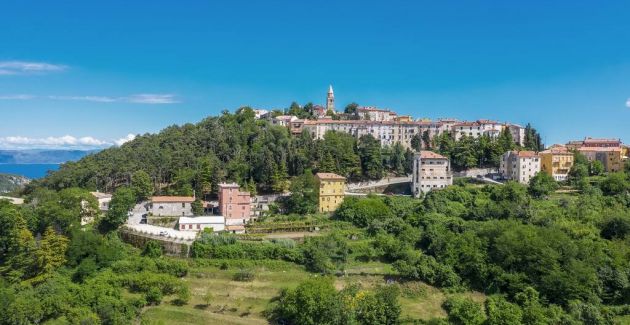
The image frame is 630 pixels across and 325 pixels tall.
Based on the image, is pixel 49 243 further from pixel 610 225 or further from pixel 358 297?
pixel 610 225

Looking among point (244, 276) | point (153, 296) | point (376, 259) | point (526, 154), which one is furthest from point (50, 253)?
point (526, 154)

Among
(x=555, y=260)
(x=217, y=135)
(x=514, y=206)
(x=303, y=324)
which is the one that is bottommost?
(x=303, y=324)

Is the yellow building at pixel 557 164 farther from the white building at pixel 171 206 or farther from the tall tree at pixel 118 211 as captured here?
the tall tree at pixel 118 211

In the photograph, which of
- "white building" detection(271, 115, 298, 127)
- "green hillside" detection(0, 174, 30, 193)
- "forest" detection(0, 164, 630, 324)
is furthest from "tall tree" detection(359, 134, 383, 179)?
"green hillside" detection(0, 174, 30, 193)

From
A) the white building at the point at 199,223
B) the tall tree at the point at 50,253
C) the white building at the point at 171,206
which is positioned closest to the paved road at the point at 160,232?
the white building at the point at 199,223

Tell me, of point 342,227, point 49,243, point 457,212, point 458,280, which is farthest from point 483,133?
point 49,243

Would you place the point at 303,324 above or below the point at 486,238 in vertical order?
below
